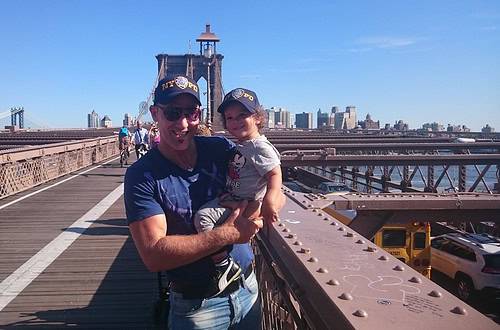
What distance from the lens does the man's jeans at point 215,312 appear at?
232 cm

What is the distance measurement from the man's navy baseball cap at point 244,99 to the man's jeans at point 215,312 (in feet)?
2.95

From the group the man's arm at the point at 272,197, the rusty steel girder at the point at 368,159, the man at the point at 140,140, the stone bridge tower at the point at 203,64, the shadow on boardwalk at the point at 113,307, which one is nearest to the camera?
the man's arm at the point at 272,197

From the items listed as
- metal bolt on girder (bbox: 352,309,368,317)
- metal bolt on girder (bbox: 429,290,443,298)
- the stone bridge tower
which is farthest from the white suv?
the stone bridge tower

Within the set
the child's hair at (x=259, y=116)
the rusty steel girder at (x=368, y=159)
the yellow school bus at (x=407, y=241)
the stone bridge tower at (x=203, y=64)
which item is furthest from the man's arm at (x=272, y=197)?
the stone bridge tower at (x=203, y=64)

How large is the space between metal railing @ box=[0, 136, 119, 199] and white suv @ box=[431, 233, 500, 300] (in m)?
12.4

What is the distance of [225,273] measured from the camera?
2.34 meters

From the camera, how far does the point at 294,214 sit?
3180 mm

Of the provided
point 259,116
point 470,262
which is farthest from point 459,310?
point 470,262

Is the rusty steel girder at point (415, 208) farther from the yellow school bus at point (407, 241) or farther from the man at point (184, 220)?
the yellow school bus at point (407, 241)

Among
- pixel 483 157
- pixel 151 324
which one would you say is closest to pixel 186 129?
pixel 151 324

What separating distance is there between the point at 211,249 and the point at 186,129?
1.90 feet

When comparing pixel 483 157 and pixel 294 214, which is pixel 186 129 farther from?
pixel 483 157

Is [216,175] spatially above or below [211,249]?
above

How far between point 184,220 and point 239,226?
0.83ft
